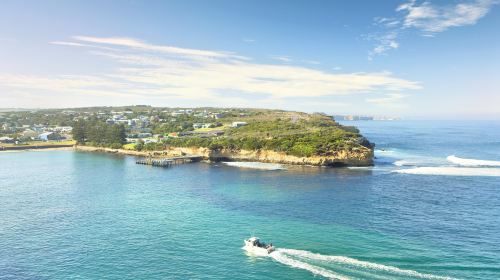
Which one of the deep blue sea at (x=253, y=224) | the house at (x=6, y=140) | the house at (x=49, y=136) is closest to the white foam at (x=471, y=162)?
the deep blue sea at (x=253, y=224)

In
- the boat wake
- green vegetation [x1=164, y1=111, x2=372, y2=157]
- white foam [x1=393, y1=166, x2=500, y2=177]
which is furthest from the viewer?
green vegetation [x1=164, y1=111, x2=372, y2=157]

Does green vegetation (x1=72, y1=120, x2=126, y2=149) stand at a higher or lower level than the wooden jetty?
higher

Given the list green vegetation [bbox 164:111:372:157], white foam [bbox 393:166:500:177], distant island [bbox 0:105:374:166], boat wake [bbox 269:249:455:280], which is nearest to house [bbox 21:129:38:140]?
distant island [bbox 0:105:374:166]

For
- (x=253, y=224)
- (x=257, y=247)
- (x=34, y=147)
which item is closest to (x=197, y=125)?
(x=34, y=147)

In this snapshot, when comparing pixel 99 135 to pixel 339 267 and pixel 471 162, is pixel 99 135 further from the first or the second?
pixel 339 267

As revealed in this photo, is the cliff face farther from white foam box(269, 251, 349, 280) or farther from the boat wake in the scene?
white foam box(269, 251, 349, 280)

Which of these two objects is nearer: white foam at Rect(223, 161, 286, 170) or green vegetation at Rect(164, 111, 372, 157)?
white foam at Rect(223, 161, 286, 170)

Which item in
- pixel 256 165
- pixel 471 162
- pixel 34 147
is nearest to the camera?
pixel 471 162
